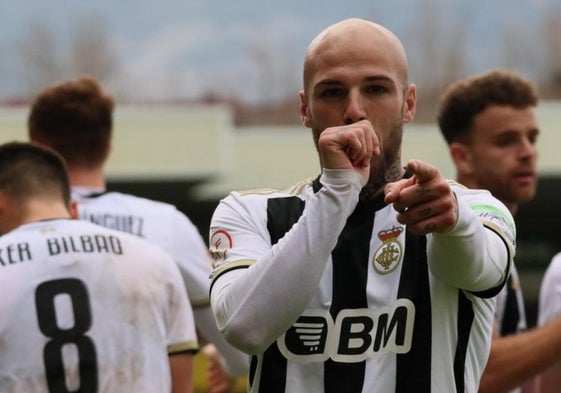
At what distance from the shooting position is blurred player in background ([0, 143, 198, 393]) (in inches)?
190

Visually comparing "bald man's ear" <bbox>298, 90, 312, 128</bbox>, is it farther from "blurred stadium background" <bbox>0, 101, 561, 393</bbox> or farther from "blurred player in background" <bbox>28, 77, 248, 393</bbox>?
"blurred stadium background" <bbox>0, 101, 561, 393</bbox>

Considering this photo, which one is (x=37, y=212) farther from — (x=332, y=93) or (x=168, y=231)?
(x=332, y=93)

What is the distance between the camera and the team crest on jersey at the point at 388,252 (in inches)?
132

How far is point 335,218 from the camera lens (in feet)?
10.1

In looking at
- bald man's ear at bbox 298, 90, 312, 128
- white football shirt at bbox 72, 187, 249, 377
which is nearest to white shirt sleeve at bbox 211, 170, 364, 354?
bald man's ear at bbox 298, 90, 312, 128

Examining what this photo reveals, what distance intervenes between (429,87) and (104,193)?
21.4m

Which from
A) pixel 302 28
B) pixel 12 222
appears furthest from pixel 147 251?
pixel 302 28

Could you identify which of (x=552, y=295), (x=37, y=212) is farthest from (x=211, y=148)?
(x=37, y=212)

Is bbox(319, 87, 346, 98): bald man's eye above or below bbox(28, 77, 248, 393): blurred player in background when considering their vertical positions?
above

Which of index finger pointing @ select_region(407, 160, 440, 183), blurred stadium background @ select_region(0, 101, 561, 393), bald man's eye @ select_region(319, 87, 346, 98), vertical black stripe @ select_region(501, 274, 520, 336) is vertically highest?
bald man's eye @ select_region(319, 87, 346, 98)

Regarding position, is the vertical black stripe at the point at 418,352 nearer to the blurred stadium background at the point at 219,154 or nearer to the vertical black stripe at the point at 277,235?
the vertical black stripe at the point at 277,235

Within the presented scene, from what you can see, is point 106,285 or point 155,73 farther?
point 155,73

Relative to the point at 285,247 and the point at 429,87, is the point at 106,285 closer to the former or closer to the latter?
the point at 285,247

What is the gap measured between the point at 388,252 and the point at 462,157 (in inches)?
97.9
